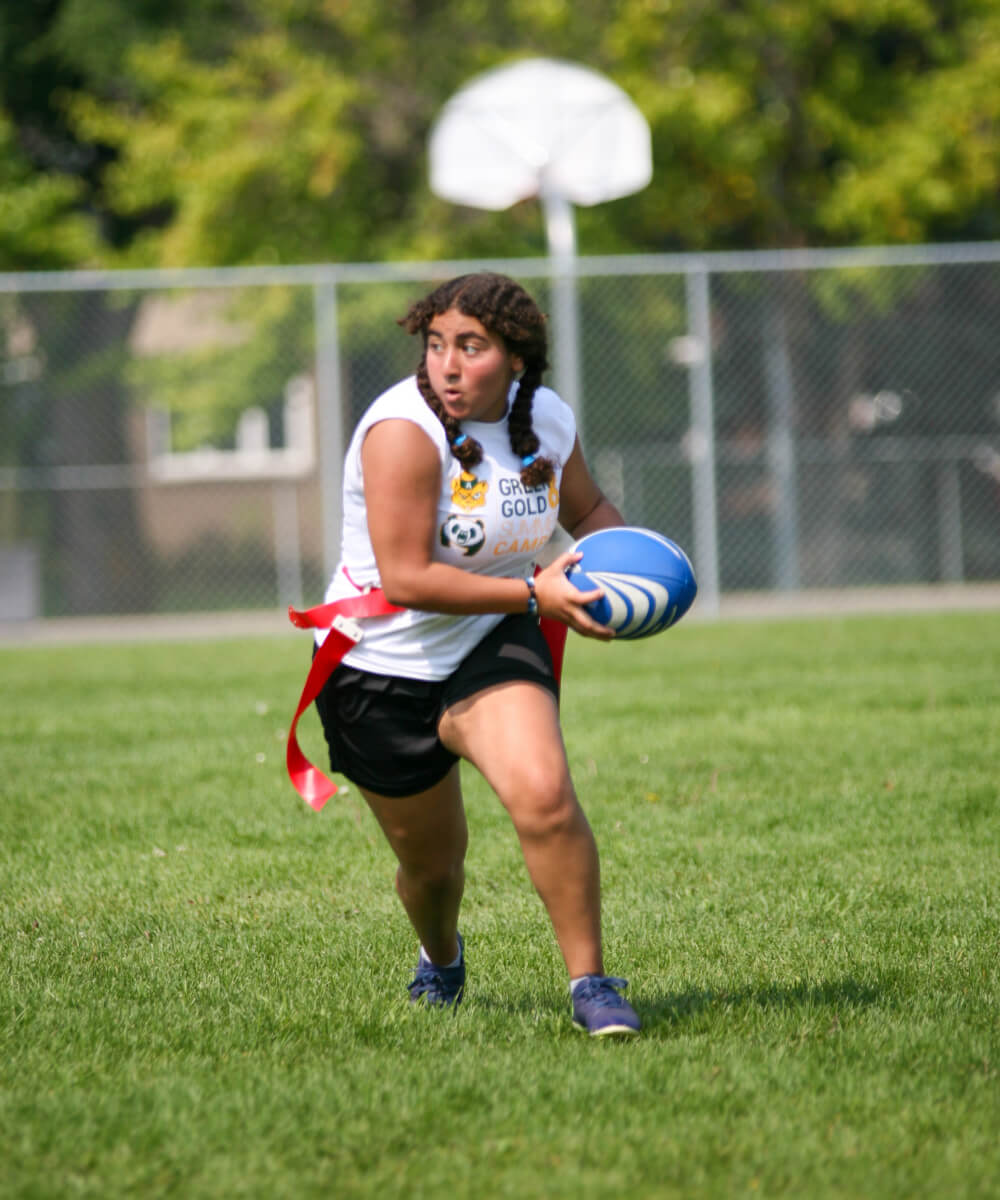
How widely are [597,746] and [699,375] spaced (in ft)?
21.9

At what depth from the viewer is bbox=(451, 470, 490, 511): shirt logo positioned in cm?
352

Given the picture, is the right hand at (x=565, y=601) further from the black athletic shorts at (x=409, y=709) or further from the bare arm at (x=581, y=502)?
the bare arm at (x=581, y=502)

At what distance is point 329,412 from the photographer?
13172 millimetres

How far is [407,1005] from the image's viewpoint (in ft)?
12.5

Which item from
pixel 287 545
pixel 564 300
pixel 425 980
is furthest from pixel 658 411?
pixel 425 980

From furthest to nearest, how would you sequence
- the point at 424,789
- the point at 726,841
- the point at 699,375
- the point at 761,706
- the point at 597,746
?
the point at 699,375
the point at 761,706
the point at 597,746
the point at 726,841
the point at 424,789

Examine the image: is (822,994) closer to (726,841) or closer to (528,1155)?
(528,1155)

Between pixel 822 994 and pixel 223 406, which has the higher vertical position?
pixel 223 406

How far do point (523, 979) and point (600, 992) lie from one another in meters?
0.64

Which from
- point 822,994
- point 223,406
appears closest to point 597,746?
point 822,994

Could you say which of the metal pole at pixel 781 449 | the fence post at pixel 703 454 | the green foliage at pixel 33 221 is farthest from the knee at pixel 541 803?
the green foliage at pixel 33 221

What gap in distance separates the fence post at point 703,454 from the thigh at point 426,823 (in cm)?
984

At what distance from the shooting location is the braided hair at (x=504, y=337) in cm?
350

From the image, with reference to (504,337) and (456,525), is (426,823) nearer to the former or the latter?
(456,525)
